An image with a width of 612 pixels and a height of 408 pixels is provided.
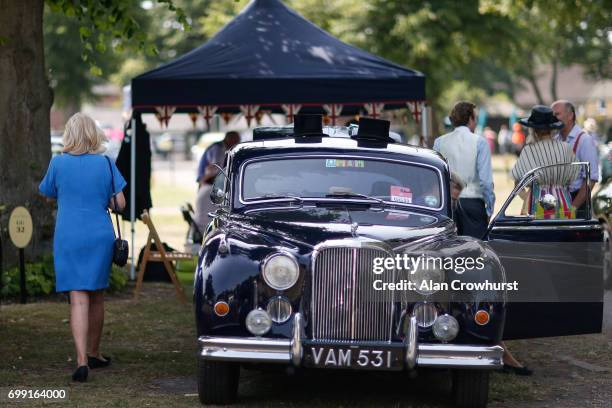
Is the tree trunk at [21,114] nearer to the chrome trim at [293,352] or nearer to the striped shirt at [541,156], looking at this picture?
the striped shirt at [541,156]

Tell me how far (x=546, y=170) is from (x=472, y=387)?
257 centimetres

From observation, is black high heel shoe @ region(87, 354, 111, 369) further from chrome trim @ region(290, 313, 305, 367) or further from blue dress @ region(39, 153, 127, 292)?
chrome trim @ region(290, 313, 305, 367)

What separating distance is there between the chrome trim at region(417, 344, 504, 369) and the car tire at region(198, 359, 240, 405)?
122 cm

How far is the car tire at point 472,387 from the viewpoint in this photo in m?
7.11

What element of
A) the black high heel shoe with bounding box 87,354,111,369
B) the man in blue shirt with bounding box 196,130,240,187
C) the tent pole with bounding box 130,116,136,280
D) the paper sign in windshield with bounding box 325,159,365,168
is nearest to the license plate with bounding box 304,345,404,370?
the paper sign in windshield with bounding box 325,159,365,168

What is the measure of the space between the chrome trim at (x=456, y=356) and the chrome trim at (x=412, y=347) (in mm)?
35

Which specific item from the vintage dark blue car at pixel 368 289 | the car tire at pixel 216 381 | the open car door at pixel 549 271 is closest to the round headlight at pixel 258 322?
the vintage dark blue car at pixel 368 289

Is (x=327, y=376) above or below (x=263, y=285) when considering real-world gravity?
below

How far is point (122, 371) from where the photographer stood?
849 cm

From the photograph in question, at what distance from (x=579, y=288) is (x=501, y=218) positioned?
75cm

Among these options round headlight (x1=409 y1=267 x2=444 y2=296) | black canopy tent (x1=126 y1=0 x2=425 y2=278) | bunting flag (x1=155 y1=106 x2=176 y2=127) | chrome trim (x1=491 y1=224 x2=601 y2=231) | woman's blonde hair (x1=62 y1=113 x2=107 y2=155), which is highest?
black canopy tent (x1=126 y1=0 x2=425 y2=278)

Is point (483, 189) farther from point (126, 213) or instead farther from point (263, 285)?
point (126, 213)

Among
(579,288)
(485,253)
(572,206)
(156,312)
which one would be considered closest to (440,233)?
(485,253)

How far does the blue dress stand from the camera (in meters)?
8.08
